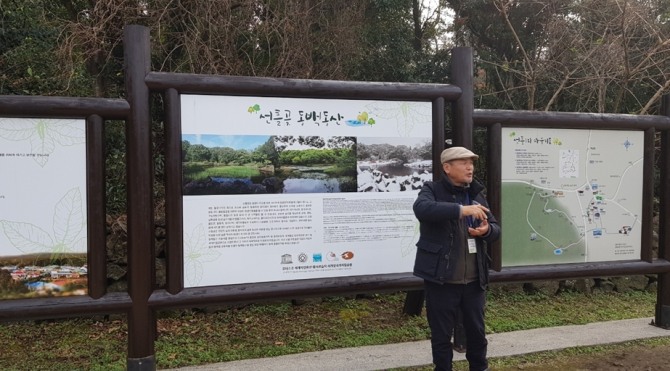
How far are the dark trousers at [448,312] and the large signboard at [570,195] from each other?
4.48 feet

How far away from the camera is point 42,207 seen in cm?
371

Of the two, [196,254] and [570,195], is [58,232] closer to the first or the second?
[196,254]

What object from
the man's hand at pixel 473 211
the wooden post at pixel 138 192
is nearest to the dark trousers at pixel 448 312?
the man's hand at pixel 473 211

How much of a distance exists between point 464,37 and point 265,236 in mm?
11794

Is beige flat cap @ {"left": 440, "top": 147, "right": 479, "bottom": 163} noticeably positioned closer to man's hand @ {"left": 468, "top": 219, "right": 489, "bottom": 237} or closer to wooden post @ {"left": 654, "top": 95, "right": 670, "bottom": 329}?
man's hand @ {"left": 468, "top": 219, "right": 489, "bottom": 237}

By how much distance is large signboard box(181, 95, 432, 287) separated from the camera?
405 cm

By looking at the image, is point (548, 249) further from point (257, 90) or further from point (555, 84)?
point (555, 84)

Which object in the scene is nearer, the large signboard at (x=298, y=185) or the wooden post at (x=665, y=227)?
the large signboard at (x=298, y=185)

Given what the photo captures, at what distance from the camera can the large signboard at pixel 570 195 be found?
16.6ft

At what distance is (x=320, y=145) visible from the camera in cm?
438

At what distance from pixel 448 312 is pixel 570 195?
2305 millimetres

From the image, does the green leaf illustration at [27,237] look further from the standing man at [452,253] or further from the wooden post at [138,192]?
the standing man at [452,253]

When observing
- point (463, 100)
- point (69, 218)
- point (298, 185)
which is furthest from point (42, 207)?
point (463, 100)

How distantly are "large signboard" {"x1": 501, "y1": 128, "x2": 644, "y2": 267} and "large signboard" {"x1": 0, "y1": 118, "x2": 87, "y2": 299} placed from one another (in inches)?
145
